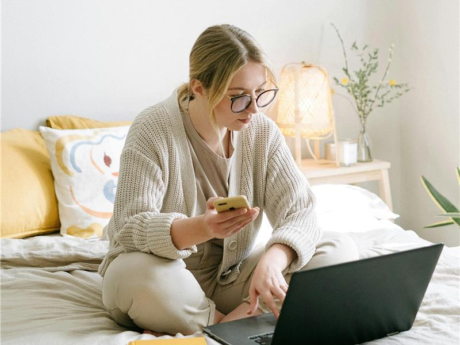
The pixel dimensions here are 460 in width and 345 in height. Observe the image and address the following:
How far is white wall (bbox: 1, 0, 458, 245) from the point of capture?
2.57 meters

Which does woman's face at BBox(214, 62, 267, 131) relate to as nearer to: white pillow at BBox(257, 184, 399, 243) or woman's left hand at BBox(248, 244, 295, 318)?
woman's left hand at BBox(248, 244, 295, 318)

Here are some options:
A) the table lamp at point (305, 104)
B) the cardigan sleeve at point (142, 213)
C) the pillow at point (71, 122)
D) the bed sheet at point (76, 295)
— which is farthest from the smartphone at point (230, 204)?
the table lamp at point (305, 104)

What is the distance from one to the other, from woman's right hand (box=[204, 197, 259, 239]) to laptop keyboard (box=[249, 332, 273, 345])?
217 millimetres

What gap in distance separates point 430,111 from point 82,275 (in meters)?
2.00

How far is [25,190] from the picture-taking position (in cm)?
226

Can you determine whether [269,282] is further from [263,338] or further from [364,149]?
[364,149]

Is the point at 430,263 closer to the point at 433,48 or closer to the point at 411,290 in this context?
the point at 411,290

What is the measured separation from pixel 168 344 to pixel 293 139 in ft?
6.59

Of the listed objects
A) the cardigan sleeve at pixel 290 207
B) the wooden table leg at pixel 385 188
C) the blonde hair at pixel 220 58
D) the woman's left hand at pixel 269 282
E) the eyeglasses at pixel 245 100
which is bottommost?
the wooden table leg at pixel 385 188

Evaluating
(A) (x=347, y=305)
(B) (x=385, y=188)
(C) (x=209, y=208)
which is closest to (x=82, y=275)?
(C) (x=209, y=208)

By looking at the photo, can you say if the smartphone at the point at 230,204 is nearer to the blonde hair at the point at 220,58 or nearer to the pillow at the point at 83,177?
the blonde hair at the point at 220,58

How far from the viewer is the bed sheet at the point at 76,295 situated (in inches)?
54.2

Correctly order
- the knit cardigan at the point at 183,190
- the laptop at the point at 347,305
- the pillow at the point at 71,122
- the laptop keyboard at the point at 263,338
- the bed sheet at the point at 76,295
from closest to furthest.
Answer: the laptop at the point at 347,305
the laptop keyboard at the point at 263,338
the bed sheet at the point at 76,295
the knit cardigan at the point at 183,190
the pillow at the point at 71,122

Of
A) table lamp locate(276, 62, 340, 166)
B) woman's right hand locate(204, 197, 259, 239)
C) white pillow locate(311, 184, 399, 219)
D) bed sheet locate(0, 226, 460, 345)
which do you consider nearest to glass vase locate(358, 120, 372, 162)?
table lamp locate(276, 62, 340, 166)
